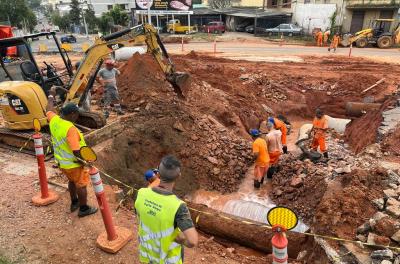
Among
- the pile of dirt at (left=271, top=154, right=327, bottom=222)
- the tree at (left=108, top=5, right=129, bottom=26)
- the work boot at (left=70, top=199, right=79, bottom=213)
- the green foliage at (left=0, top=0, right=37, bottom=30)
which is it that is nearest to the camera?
the work boot at (left=70, top=199, right=79, bottom=213)

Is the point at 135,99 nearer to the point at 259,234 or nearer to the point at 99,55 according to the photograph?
the point at 99,55

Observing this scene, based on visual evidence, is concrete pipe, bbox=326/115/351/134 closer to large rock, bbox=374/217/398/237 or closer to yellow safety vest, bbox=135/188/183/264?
large rock, bbox=374/217/398/237

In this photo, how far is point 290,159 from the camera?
9188 millimetres

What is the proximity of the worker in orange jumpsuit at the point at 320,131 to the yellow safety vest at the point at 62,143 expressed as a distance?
6.63 metres

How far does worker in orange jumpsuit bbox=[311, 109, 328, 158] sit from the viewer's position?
9.31 m

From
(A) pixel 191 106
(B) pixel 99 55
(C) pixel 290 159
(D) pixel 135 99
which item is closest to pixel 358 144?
(C) pixel 290 159

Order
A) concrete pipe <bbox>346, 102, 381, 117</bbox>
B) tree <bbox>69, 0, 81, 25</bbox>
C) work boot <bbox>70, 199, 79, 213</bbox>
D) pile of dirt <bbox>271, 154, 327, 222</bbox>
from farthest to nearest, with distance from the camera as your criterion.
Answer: tree <bbox>69, 0, 81, 25</bbox>, concrete pipe <bbox>346, 102, 381, 117</bbox>, pile of dirt <bbox>271, 154, 327, 222</bbox>, work boot <bbox>70, 199, 79, 213</bbox>

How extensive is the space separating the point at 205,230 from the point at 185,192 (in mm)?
1626

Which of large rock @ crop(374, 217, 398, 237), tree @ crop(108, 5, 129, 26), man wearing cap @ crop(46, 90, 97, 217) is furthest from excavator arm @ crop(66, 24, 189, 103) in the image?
tree @ crop(108, 5, 129, 26)

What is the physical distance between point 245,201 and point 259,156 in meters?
1.10

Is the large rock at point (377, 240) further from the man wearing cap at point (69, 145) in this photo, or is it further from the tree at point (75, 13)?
the tree at point (75, 13)

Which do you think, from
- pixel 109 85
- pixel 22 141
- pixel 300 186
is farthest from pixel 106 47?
pixel 300 186

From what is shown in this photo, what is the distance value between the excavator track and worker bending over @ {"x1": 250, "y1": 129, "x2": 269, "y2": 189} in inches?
183

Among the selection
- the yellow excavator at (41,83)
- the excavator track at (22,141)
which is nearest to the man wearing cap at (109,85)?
the yellow excavator at (41,83)
